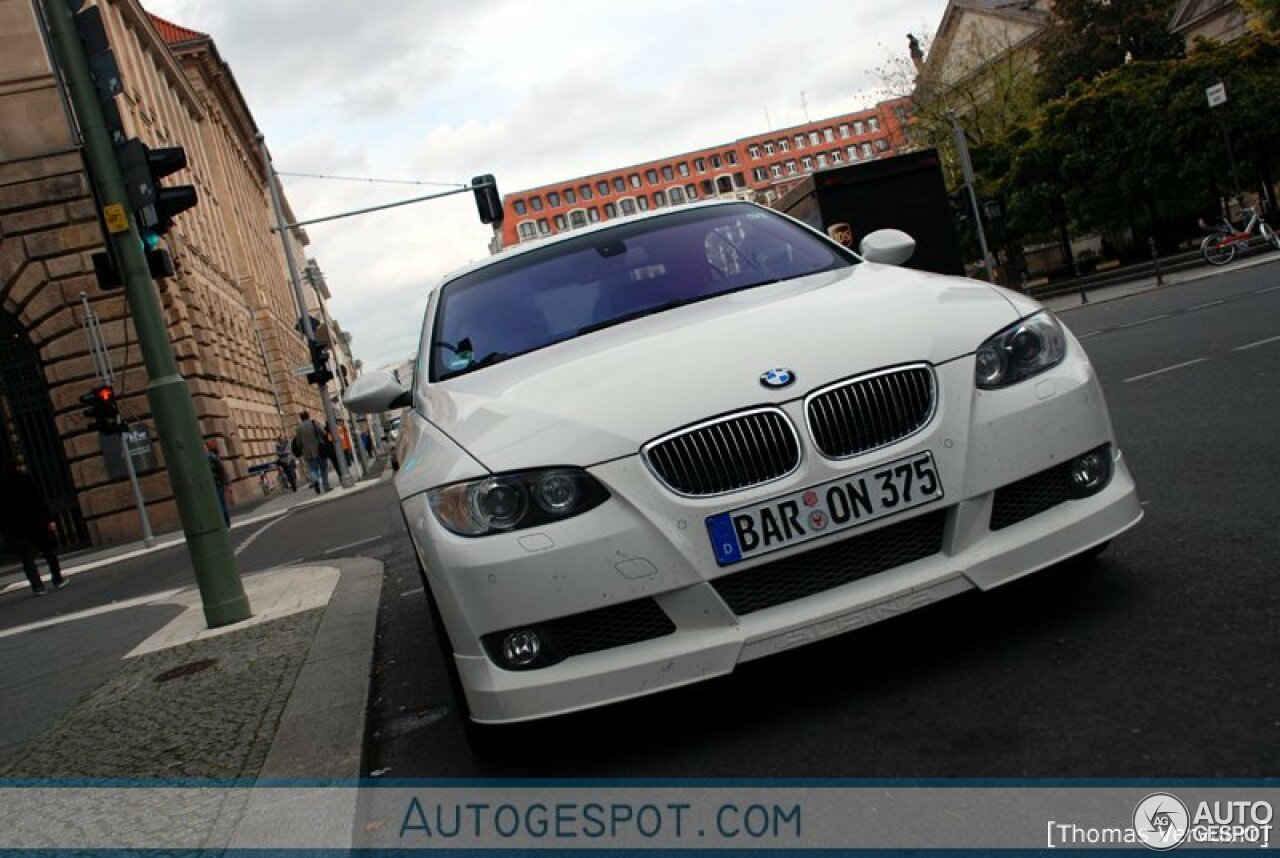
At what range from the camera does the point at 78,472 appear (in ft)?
83.8

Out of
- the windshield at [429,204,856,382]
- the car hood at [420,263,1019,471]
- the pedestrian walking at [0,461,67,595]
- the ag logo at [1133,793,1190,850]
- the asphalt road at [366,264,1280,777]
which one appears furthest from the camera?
the pedestrian walking at [0,461,67,595]

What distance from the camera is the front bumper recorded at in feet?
10.8

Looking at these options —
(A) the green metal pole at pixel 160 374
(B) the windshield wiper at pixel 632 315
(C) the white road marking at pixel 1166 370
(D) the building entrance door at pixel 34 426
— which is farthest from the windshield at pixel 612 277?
(D) the building entrance door at pixel 34 426

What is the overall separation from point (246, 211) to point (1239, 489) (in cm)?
6389

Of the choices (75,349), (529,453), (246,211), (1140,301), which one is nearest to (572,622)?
(529,453)

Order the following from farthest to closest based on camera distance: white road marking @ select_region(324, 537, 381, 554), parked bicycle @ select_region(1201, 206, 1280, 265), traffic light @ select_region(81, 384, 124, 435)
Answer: parked bicycle @ select_region(1201, 206, 1280, 265) → traffic light @ select_region(81, 384, 124, 435) → white road marking @ select_region(324, 537, 381, 554)

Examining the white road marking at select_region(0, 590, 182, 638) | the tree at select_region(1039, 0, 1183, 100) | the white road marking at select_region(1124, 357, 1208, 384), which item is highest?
the tree at select_region(1039, 0, 1183, 100)

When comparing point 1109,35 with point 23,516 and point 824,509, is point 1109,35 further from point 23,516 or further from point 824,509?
point 824,509

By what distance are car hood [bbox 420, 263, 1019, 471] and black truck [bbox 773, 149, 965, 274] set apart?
11121 mm

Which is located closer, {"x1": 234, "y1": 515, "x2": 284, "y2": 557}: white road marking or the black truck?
the black truck

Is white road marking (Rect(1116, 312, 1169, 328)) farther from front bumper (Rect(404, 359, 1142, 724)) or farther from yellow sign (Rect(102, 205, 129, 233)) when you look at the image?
front bumper (Rect(404, 359, 1142, 724))

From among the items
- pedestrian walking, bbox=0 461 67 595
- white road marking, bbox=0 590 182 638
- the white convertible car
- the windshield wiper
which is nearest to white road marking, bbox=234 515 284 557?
pedestrian walking, bbox=0 461 67 595

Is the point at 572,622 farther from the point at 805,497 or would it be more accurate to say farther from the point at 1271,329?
the point at 1271,329

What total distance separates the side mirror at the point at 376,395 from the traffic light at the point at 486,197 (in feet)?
74.0
